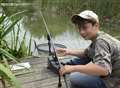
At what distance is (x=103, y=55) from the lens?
2125 millimetres

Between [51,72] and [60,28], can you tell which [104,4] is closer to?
[60,28]

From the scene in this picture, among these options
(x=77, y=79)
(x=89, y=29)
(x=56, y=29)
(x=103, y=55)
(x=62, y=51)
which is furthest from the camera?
(x=56, y=29)

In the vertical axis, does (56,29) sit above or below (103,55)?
below

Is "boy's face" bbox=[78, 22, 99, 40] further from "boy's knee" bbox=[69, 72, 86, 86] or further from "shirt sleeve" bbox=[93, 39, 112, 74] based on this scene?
"boy's knee" bbox=[69, 72, 86, 86]

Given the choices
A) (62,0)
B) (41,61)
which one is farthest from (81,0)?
(41,61)

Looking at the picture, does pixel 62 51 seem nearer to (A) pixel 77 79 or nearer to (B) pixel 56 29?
(A) pixel 77 79

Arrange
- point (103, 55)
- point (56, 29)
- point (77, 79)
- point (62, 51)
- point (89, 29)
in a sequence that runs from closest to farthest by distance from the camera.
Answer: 1. point (103, 55)
2. point (89, 29)
3. point (77, 79)
4. point (62, 51)
5. point (56, 29)

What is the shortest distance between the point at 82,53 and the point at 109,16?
764 centimetres

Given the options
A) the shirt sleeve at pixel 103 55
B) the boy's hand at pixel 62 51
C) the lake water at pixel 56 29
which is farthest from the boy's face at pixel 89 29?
the lake water at pixel 56 29

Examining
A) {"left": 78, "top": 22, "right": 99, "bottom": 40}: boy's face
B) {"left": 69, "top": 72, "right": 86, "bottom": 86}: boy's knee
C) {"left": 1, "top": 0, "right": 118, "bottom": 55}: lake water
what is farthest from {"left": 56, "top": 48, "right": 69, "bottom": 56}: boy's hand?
{"left": 1, "top": 0, "right": 118, "bottom": 55}: lake water

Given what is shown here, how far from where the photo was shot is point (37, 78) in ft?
11.5

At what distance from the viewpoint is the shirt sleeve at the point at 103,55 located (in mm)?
2109

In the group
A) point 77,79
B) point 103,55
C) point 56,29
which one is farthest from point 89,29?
point 56,29

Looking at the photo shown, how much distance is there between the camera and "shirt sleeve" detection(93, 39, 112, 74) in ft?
6.92
